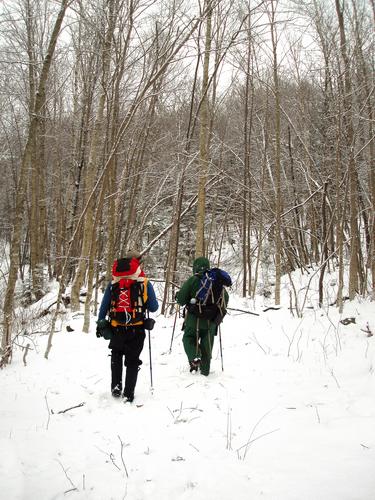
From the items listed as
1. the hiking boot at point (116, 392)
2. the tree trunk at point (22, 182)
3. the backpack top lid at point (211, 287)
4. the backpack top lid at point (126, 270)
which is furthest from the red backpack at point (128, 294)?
the tree trunk at point (22, 182)

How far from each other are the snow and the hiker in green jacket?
0.76ft

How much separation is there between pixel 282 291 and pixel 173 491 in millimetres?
9817

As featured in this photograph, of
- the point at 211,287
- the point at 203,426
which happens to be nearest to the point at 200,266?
the point at 211,287

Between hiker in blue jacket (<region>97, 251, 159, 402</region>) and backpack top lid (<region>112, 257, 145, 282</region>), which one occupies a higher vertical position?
backpack top lid (<region>112, 257, 145, 282</region>)

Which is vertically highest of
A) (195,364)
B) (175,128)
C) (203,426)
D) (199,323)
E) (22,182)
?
(175,128)

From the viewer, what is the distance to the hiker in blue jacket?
163 inches

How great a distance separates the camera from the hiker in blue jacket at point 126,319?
4.15 meters

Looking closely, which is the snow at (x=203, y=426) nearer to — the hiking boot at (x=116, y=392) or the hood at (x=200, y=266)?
the hiking boot at (x=116, y=392)

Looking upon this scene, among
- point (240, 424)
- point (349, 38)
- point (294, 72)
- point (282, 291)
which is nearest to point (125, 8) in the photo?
point (349, 38)

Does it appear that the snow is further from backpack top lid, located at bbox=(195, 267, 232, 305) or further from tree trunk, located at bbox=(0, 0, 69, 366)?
backpack top lid, located at bbox=(195, 267, 232, 305)

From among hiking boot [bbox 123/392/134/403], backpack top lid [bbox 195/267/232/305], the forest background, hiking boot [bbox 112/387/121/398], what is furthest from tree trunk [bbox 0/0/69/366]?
backpack top lid [bbox 195/267/232/305]

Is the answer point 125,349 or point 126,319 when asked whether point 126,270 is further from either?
point 125,349

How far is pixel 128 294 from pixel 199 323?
118 cm

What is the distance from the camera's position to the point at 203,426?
3.41 m
